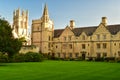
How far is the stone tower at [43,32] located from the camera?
232ft

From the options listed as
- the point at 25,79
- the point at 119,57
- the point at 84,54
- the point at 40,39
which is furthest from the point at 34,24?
the point at 25,79

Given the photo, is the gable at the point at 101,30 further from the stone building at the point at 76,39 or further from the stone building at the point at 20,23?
the stone building at the point at 20,23

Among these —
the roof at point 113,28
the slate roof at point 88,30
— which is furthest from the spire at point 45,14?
the roof at point 113,28

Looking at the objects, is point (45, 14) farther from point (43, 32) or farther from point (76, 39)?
point (76, 39)

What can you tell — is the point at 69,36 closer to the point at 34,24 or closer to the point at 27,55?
the point at 34,24

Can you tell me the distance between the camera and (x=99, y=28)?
63.7m

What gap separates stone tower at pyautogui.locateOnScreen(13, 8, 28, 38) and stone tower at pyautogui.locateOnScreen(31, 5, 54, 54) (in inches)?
1750

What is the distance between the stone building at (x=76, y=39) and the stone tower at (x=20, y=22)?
4570 cm

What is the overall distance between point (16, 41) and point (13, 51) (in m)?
1.76

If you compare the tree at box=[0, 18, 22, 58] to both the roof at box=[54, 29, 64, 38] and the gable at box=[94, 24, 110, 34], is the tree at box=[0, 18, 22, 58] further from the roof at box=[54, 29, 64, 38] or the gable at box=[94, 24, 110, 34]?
the roof at box=[54, 29, 64, 38]

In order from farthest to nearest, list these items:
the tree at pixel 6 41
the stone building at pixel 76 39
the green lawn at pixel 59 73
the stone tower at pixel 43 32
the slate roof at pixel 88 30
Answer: the stone tower at pixel 43 32 < the slate roof at pixel 88 30 < the stone building at pixel 76 39 < the tree at pixel 6 41 < the green lawn at pixel 59 73

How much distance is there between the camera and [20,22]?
395 ft

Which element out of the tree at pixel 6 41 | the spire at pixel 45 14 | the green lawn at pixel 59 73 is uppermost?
the spire at pixel 45 14

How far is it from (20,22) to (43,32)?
170ft
